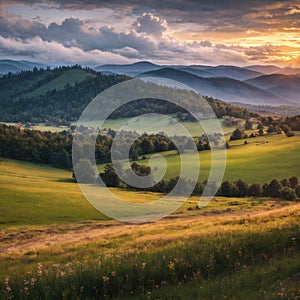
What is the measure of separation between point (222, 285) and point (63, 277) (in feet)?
16.2

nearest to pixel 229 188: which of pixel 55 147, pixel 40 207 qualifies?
pixel 40 207

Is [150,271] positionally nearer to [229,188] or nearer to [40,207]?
[40,207]

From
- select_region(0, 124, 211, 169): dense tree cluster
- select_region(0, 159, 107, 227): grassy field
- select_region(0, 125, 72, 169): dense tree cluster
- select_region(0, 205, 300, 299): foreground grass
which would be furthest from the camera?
select_region(0, 124, 211, 169): dense tree cluster

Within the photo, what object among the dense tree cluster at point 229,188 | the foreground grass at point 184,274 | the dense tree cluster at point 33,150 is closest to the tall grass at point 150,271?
the foreground grass at point 184,274

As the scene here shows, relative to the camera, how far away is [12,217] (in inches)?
1618

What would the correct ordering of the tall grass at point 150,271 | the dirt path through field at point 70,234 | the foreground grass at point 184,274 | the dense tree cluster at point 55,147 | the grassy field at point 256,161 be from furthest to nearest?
the dense tree cluster at point 55,147, the grassy field at point 256,161, the dirt path through field at point 70,234, the tall grass at point 150,271, the foreground grass at point 184,274

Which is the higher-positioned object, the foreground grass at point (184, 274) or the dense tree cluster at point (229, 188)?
the foreground grass at point (184, 274)

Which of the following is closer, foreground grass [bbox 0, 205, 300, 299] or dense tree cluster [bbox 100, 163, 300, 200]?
foreground grass [bbox 0, 205, 300, 299]

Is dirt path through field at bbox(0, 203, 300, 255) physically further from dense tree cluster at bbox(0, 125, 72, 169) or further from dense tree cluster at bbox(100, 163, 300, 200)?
dense tree cluster at bbox(0, 125, 72, 169)

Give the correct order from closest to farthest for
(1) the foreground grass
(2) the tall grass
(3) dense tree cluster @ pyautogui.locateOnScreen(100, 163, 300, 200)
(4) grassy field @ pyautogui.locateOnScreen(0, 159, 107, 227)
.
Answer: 1. (1) the foreground grass
2. (2) the tall grass
3. (4) grassy field @ pyautogui.locateOnScreen(0, 159, 107, 227)
4. (3) dense tree cluster @ pyautogui.locateOnScreen(100, 163, 300, 200)

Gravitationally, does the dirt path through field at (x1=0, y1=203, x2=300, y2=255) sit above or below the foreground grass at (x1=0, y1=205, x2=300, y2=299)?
below

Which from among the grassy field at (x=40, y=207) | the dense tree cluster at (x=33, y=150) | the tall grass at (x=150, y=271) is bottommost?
the grassy field at (x=40, y=207)

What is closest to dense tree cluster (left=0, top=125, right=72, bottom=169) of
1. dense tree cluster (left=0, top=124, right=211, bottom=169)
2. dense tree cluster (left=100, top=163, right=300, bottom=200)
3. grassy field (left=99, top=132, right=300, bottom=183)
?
dense tree cluster (left=0, top=124, right=211, bottom=169)

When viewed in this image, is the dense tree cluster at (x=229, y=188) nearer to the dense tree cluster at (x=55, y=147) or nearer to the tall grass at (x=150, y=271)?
the dense tree cluster at (x=55, y=147)
